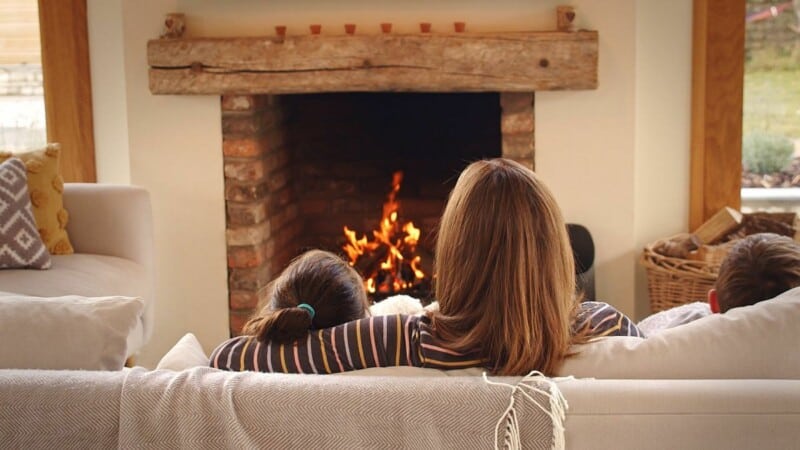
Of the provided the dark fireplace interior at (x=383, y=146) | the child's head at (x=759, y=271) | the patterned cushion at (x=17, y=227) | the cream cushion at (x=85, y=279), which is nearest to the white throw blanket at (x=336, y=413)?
the child's head at (x=759, y=271)

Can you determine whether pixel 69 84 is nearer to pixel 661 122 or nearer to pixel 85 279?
pixel 85 279

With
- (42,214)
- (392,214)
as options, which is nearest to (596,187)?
(392,214)

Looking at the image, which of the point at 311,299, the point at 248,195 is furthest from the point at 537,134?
the point at 311,299

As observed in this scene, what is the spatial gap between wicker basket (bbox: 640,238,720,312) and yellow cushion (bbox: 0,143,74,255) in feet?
A: 6.70

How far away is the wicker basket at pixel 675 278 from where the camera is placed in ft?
12.7

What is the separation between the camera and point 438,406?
1613 mm

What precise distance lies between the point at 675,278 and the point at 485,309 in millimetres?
2270

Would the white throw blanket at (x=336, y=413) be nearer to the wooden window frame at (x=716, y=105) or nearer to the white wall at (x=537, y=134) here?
the white wall at (x=537, y=134)

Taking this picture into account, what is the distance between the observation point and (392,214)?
455cm

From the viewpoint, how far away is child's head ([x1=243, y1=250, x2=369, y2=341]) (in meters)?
1.93

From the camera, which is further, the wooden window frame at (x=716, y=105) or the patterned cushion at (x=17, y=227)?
the wooden window frame at (x=716, y=105)

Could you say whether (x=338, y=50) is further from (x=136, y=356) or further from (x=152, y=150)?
(x=136, y=356)

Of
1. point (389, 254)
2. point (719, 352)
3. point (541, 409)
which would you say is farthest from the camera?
point (389, 254)

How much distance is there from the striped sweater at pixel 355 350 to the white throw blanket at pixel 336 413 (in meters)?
0.18
